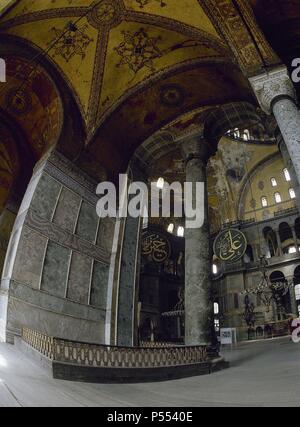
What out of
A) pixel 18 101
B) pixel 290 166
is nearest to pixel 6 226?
pixel 18 101

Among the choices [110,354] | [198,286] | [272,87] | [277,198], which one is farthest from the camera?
[277,198]

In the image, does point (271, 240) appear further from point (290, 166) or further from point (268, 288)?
point (290, 166)

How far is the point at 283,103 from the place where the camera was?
217 inches

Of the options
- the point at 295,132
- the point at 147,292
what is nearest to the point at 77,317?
the point at 295,132

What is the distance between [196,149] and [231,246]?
6162mm

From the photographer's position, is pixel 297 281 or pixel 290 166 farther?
pixel 297 281

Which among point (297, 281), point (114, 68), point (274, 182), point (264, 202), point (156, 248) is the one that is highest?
point (274, 182)

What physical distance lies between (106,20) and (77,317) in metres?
7.35

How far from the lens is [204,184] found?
861 centimetres

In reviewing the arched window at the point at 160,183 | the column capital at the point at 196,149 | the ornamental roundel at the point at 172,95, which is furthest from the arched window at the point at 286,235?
the ornamental roundel at the point at 172,95

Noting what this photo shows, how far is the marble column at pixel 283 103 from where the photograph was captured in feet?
16.1

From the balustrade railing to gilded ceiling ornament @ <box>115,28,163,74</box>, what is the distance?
23.6ft

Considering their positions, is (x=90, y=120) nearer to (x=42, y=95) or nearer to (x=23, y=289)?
(x=42, y=95)

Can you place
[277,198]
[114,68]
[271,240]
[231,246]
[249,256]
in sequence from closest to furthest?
[114,68] → [231,246] → [277,198] → [249,256] → [271,240]
